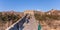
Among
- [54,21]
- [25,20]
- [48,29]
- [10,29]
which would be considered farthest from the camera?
[54,21]

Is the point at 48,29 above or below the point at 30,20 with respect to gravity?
below

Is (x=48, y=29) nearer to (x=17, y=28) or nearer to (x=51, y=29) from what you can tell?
(x=51, y=29)

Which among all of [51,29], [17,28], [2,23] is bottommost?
[51,29]

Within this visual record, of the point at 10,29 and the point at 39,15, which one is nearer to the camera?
the point at 10,29

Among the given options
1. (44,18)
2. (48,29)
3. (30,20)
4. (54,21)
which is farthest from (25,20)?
(54,21)

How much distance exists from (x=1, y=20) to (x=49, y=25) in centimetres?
773

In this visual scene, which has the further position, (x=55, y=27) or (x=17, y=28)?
(x=55, y=27)

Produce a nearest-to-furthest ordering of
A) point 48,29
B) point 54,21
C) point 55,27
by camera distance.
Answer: point 48,29 → point 55,27 → point 54,21

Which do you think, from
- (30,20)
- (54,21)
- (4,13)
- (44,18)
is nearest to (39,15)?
Result: (44,18)

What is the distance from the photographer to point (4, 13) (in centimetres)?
1562

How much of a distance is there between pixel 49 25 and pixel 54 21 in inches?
57.6

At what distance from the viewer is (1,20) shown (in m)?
14.9

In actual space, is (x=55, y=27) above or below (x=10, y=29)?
below

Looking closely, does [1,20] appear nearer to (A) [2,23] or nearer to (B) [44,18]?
(A) [2,23]
